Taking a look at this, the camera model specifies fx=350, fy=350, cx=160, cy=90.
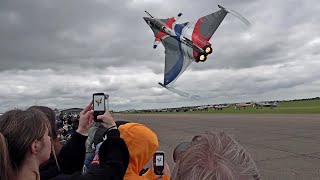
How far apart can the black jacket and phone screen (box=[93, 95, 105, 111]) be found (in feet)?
0.84

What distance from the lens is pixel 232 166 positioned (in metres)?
1.19

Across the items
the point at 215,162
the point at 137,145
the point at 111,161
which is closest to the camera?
the point at 215,162

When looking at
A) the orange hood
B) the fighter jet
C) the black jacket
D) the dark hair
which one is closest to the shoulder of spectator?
the black jacket

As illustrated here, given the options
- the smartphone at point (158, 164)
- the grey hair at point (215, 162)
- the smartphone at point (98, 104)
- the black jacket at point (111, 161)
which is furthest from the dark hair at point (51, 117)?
the grey hair at point (215, 162)

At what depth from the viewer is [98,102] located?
2641 mm

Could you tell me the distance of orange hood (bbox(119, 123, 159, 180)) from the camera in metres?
2.55

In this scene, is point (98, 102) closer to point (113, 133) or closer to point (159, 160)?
point (113, 133)

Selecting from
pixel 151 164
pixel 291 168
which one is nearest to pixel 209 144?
pixel 151 164

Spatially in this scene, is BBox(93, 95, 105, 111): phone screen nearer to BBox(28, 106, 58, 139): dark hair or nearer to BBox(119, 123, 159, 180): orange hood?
BBox(119, 123, 159, 180): orange hood

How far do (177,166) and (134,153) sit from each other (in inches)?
50.7

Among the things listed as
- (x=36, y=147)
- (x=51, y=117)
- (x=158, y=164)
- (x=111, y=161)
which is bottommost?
(x=158, y=164)

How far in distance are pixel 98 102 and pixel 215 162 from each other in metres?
1.61

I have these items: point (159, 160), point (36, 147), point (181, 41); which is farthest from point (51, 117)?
point (181, 41)

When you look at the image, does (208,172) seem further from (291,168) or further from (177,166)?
(291,168)
